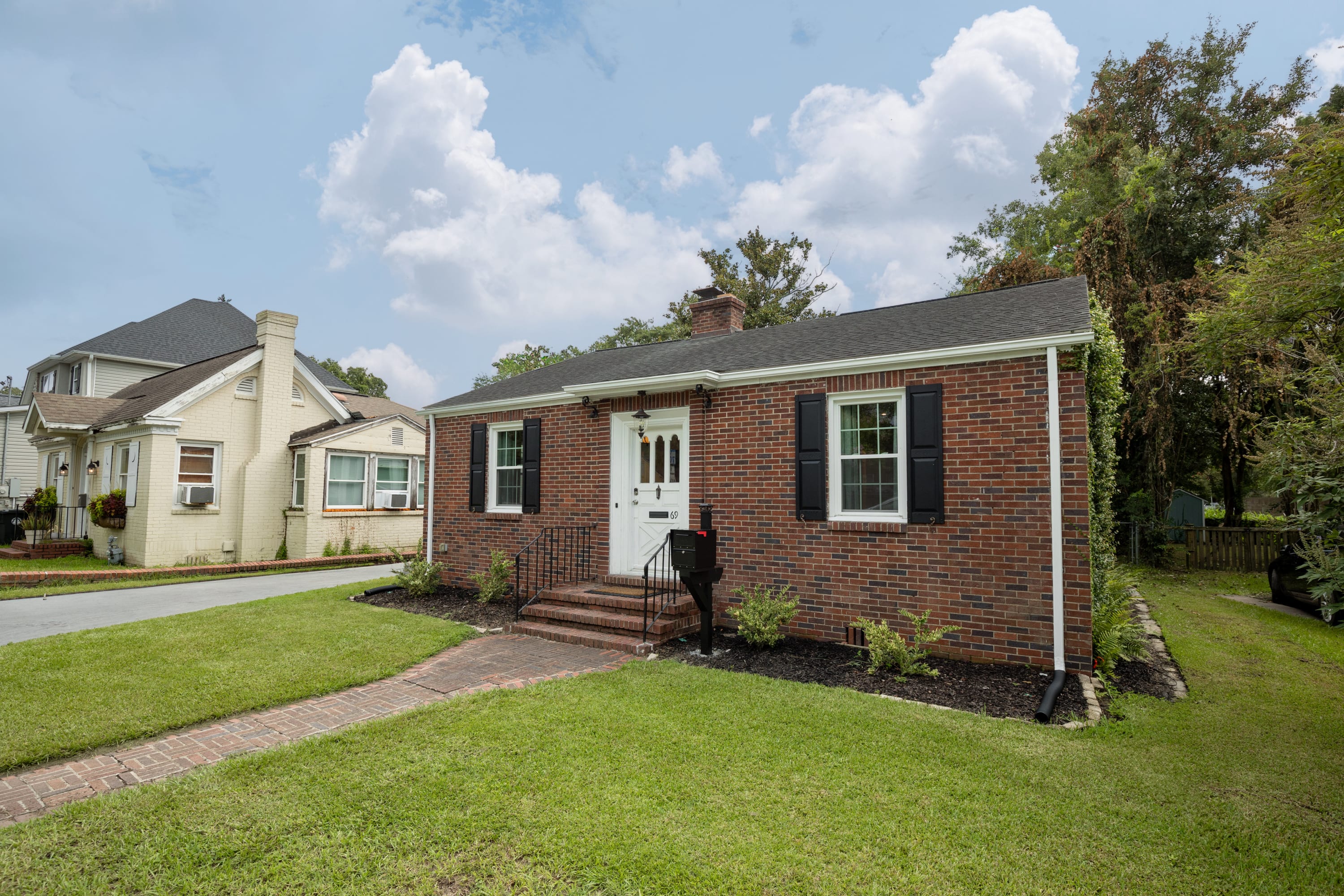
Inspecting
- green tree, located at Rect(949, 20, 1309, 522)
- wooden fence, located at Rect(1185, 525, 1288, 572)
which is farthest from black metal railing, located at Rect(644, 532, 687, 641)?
wooden fence, located at Rect(1185, 525, 1288, 572)

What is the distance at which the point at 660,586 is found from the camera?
812 cm

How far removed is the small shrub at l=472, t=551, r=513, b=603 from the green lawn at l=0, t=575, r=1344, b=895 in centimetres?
427

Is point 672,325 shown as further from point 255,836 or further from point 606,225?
point 255,836

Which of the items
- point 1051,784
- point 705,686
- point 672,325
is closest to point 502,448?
point 705,686

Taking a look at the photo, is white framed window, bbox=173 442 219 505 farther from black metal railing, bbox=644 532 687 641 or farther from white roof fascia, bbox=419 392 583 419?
black metal railing, bbox=644 532 687 641

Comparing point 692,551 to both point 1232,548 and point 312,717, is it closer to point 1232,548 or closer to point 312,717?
point 312,717

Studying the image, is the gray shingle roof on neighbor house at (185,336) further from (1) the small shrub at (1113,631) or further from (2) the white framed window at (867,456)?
(1) the small shrub at (1113,631)

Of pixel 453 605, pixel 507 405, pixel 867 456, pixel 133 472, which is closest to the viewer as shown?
pixel 867 456

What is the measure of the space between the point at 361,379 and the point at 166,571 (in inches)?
1234

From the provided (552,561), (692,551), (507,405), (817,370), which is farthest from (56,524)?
(817,370)

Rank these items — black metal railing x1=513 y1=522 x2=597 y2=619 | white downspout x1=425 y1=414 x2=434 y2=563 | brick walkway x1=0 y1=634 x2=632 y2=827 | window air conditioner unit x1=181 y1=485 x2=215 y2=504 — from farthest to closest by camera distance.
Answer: window air conditioner unit x1=181 y1=485 x2=215 y2=504 → white downspout x1=425 y1=414 x2=434 y2=563 → black metal railing x1=513 y1=522 x2=597 y2=619 → brick walkway x1=0 y1=634 x2=632 y2=827

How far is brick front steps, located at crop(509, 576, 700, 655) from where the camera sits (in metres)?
6.97

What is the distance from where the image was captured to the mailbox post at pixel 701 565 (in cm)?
650

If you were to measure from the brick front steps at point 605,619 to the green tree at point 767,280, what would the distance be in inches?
858
